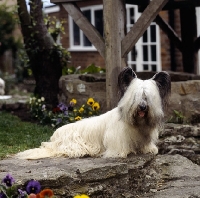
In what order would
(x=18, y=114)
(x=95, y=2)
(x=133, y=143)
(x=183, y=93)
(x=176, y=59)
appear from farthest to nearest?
(x=95, y=2) < (x=176, y=59) < (x=18, y=114) < (x=183, y=93) < (x=133, y=143)

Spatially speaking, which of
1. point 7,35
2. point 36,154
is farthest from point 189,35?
point 7,35

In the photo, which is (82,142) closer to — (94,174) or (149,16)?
(94,174)

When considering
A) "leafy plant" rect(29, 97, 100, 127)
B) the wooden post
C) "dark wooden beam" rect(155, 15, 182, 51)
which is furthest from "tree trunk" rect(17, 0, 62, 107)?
the wooden post

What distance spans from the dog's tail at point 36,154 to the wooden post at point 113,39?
5.77 feet

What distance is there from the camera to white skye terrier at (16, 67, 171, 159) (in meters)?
6.45

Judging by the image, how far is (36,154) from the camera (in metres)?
7.08

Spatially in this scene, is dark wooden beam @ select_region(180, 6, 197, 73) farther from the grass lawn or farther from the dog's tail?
the dog's tail

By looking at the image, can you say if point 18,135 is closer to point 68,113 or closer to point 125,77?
point 68,113

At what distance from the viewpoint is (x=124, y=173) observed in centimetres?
660

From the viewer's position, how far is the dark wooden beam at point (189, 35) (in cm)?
1212

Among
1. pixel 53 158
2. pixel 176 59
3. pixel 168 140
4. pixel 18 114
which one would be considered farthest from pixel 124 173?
pixel 176 59

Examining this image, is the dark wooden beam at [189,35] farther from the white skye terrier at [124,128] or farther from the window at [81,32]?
the window at [81,32]

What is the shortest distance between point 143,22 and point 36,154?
2.56 m

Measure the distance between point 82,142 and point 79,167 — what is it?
0.78 meters
